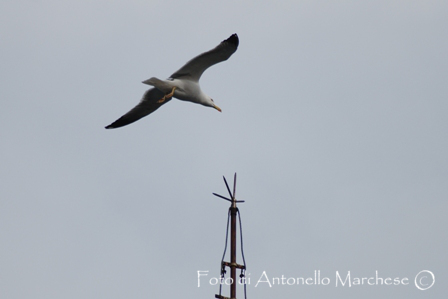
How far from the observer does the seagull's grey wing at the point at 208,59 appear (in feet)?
59.3

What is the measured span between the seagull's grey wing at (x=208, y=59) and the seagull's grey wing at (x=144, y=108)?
79 centimetres

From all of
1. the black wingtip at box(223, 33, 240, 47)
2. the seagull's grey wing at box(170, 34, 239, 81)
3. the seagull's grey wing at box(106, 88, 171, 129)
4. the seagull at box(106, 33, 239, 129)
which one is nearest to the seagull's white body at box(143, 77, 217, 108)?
the seagull at box(106, 33, 239, 129)

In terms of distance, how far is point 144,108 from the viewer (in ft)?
64.4

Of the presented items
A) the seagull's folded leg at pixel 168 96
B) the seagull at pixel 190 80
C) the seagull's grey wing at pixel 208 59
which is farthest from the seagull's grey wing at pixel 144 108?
the seagull's grey wing at pixel 208 59

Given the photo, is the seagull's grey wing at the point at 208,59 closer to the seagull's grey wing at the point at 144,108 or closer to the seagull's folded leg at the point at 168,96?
the seagull's folded leg at the point at 168,96

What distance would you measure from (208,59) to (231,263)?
790cm

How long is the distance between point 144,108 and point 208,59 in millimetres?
2246

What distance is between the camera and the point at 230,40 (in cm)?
1816

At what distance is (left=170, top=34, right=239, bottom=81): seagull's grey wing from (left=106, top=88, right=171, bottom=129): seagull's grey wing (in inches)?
31.0

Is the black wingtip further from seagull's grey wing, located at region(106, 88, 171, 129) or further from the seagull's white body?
seagull's grey wing, located at region(106, 88, 171, 129)

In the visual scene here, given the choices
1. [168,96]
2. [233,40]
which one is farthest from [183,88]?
[233,40]

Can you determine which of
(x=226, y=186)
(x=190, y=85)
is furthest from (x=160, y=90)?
(x=226, y=186)

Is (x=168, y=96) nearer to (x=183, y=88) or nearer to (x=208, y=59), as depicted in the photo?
(x=183, y=88)

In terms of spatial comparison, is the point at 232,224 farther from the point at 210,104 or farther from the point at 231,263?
the point at 210,104
